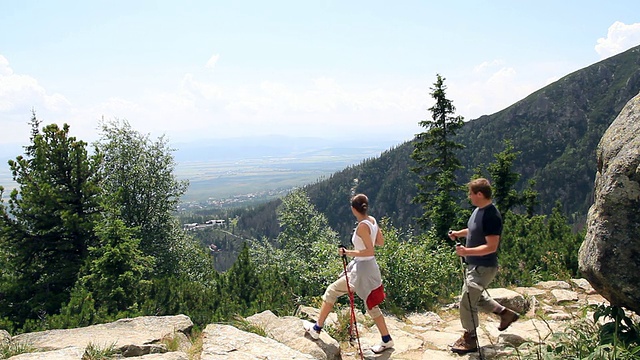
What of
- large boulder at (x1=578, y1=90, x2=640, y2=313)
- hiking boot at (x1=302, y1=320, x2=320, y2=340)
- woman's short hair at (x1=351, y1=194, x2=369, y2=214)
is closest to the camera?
large boulder at (x1=578, y1=90, x2=640, y2=313)

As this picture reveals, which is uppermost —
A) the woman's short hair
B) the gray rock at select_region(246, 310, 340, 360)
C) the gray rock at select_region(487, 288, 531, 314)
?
the woman's short hair

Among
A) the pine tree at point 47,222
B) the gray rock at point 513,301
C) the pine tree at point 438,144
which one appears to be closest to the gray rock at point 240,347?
the gray rock at point 513,301

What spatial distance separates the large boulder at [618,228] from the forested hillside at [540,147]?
114 meters

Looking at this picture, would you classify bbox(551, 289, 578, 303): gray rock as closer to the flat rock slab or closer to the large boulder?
the large boulder

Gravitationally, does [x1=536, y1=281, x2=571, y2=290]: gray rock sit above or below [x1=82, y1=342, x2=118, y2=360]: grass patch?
below

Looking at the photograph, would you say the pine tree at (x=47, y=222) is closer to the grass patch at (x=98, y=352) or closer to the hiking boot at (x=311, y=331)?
the grass patch at (x=98, y=352)

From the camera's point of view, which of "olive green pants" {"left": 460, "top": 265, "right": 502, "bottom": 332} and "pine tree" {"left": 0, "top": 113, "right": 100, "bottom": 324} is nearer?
"olive green pants" {"left": 460, "top": 265, "right": 502, "bottom": 332}

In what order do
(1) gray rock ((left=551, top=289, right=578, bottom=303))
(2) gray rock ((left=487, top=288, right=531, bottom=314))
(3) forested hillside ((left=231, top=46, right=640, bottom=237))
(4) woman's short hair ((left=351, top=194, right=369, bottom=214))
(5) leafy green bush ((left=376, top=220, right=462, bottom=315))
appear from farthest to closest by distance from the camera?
(3) forested hillside ((left=231, top=46, right=640, bottom=237))
(5) leafy green bush ((left=376, top=220, right=462, bottom=315))
(1) gray rock ((left=551, top=289, right=578, bottom=303))
(2) gray rock ((left=487, top=288, right=531, bottom=314))
(4) woman's short hair ((left=351, top=194, right=369, bottom=214))

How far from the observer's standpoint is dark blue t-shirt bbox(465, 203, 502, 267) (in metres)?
5.16

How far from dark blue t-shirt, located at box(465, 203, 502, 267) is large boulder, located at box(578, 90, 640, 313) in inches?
39.8

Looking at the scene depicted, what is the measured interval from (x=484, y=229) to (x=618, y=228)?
1.47 metres

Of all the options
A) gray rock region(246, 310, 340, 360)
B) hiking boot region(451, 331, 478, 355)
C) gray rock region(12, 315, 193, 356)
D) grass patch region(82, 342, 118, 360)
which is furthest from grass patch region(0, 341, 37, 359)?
hiking boot region(451, 331, 478, 355)

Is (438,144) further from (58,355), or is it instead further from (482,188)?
(58,355)

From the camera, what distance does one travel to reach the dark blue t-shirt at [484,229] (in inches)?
203
